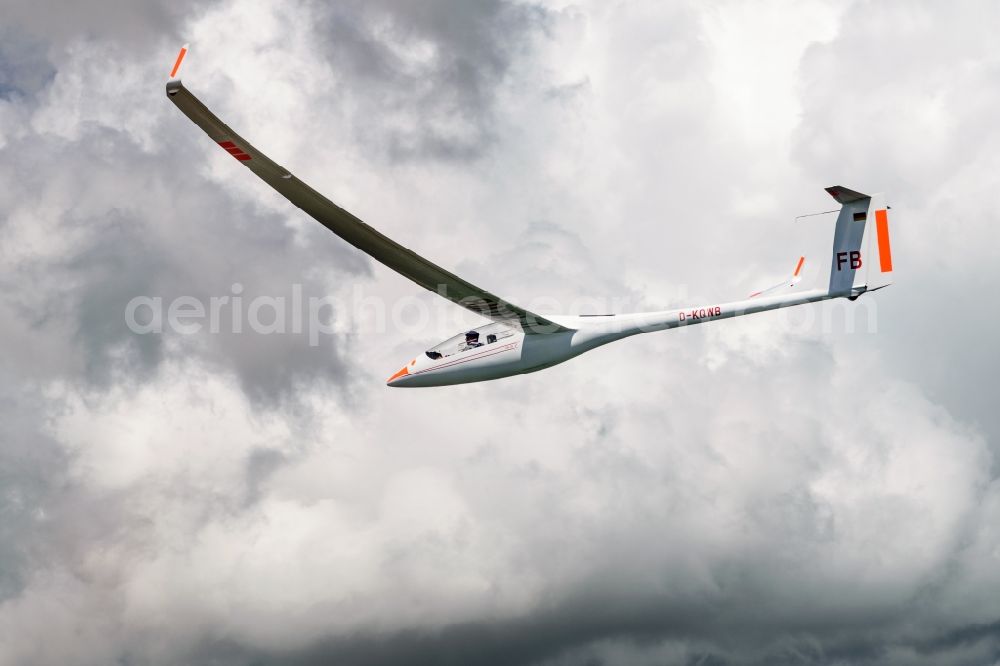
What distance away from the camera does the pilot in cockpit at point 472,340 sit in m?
62.8

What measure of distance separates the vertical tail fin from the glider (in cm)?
4

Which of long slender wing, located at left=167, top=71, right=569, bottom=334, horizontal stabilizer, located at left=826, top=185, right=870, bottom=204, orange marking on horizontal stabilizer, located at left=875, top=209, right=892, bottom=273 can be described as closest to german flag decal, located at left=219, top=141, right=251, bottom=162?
long slender wing, located at left=167, top=71, right=569, bottom=334

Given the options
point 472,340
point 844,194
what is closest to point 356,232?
point 472,340

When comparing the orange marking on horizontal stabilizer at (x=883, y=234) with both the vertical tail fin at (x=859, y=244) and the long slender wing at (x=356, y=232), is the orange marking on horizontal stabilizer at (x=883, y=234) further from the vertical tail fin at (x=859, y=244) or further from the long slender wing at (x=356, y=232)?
the long slender wing at (x=356, y=232)

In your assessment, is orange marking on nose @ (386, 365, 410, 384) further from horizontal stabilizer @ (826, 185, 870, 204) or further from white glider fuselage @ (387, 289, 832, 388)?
horizontal stabilizer @ (826, 185, 870, 204)

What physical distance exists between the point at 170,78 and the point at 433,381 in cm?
2108

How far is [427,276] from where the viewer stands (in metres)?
58.1

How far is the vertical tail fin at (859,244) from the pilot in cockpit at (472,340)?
17.1m

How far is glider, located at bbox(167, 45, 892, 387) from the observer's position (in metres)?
54.5

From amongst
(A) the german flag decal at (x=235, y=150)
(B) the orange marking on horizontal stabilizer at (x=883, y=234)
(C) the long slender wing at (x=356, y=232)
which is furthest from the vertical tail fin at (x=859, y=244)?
(A) the german flag decal at (x=235, y=150)

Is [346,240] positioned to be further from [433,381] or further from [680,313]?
[680,313]

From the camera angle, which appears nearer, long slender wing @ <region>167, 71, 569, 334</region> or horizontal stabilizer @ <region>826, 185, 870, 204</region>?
long slender wing @ <region>167, 71, 569, 334</region>

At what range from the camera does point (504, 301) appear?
195 ft

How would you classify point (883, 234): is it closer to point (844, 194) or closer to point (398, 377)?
point (844, 194)
